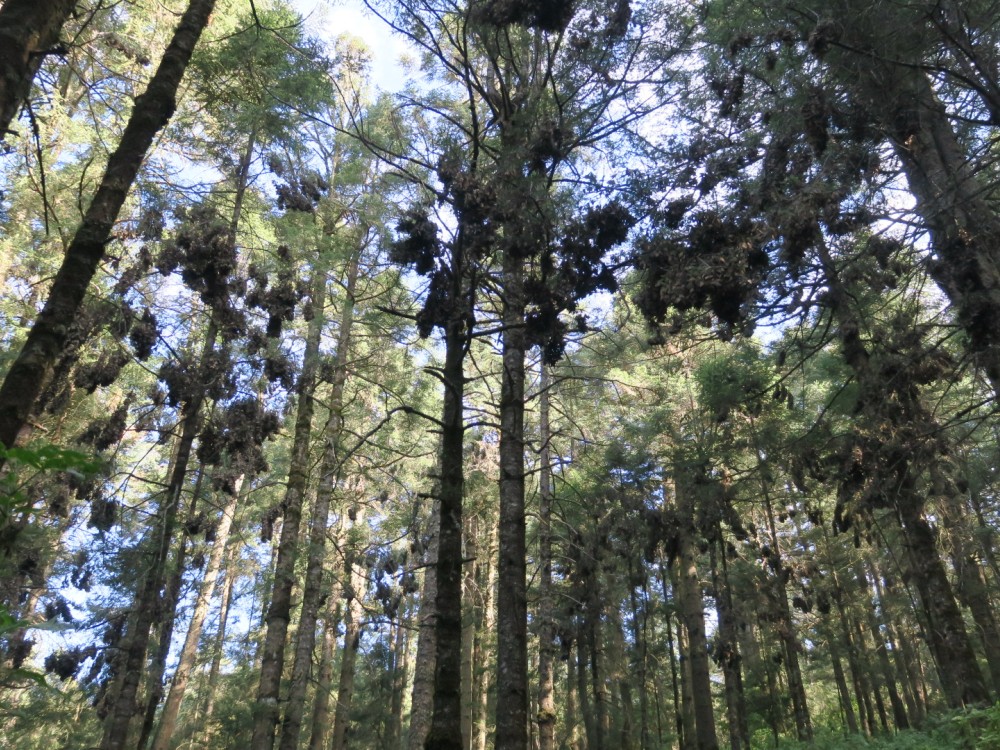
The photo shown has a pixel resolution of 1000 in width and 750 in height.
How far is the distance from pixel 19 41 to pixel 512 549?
21.4 ft

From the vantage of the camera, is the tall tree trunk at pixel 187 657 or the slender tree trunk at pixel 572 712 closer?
the tall tree trunk at pixel 187 657

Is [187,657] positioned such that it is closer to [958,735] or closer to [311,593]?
[311,593]

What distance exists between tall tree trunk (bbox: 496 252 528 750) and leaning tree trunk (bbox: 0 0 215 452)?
3197 mm

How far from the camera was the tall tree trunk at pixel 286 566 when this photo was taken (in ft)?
32.6

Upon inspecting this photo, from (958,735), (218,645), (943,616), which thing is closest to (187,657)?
(218,645)

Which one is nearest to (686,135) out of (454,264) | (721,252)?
(721,252)

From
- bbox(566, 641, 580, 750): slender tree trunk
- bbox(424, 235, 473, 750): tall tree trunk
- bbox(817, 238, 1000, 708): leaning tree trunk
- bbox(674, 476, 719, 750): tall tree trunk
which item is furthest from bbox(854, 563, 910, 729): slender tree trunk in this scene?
bbox(424, 235, 473, 750): tall tree trunk

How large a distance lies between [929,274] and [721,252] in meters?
2.97

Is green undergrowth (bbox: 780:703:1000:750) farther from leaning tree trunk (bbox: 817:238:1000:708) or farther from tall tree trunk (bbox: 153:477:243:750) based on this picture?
tall tree trunk (bbox: 153:477:243:750)

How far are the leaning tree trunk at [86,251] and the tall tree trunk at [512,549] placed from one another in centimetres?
320

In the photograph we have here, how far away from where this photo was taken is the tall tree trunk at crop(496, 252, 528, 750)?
6895mm

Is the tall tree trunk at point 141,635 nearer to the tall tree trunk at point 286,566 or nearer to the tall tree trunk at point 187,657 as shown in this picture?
the tall tree trunk at point 286,566

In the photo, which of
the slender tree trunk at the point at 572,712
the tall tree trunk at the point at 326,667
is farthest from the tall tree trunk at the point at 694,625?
the slender tree trunk at the point at 572,712

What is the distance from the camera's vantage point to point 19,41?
3.20m
